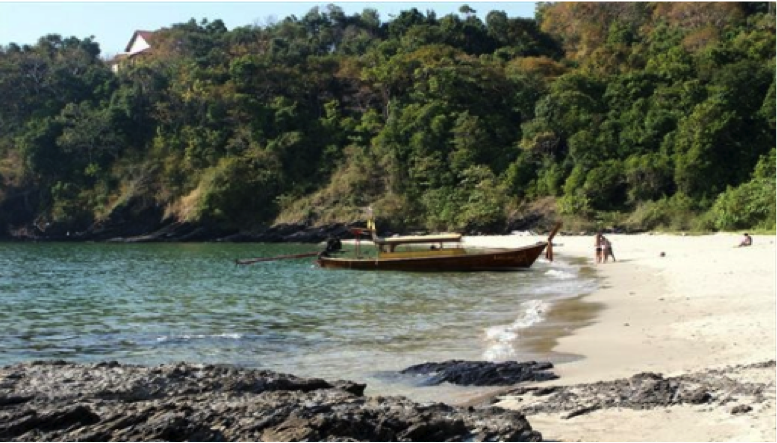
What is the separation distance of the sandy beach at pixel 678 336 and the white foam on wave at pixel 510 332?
2.75 feet

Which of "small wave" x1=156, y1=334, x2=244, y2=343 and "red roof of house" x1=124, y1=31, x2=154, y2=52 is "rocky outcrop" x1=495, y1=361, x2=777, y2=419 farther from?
"red roof of house" x1=124, y1=31, x2=154, y2=52

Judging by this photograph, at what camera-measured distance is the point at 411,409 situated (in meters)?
6.24

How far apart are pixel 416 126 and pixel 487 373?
48.9 m

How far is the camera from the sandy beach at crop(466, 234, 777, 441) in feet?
19.5

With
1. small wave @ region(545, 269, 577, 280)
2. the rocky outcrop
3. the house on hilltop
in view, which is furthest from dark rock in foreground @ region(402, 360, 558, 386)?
the house on hilltop

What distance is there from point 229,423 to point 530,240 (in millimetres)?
37060

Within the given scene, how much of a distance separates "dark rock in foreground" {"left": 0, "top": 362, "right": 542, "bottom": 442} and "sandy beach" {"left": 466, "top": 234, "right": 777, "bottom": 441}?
97 centimetres

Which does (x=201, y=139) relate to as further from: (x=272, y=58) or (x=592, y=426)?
(x=592, y=426)

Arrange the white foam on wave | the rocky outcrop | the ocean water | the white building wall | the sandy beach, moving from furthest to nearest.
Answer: the white building wall, the ocean water, the white foam on wave, the rocky outcrop, the sandy beach

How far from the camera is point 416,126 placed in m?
57.5

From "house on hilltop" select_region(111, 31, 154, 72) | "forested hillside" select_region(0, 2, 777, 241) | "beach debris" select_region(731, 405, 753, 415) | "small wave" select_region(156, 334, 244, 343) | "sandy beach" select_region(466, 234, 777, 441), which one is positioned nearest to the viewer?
"sandy beach" select_region(466, 234, 777, 441)

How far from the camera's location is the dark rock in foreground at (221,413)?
5652mm

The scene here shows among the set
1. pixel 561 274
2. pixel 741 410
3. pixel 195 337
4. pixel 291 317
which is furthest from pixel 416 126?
pixel 741 410

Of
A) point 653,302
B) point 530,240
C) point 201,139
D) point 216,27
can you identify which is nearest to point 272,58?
point 201,139
